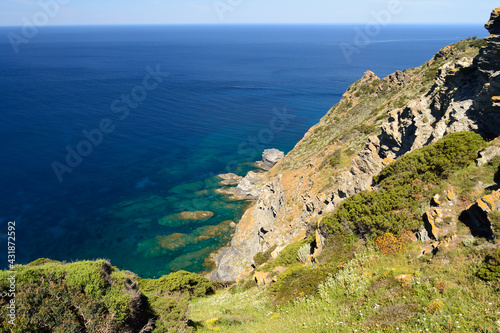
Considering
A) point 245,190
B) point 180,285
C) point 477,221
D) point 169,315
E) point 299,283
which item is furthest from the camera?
point 245,190

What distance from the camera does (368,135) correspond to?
3819cm

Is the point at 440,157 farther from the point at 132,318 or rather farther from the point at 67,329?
the point at 67,329

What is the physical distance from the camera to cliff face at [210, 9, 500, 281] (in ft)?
67.9

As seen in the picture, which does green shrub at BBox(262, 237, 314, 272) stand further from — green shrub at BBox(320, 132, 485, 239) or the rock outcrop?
the rock outcrop

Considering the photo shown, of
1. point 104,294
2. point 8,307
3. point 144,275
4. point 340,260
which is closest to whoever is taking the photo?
point 8,307

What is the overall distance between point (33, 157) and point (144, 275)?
166 ft

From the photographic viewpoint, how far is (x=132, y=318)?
1376cm

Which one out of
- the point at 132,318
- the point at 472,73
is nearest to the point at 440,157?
the point at 472,73

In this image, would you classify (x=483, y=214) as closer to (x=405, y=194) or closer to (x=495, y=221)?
(x=495, y=221)

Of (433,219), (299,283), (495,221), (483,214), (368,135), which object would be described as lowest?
(299,283)

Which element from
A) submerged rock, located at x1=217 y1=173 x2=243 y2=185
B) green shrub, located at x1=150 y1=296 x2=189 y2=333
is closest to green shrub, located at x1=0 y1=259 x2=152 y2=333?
green shrub, located at x1=150 y1=296 x2=189 y2=333

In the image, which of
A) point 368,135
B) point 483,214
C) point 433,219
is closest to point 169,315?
point 433,219

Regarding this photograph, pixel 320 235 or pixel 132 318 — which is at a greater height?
pixel 320 235

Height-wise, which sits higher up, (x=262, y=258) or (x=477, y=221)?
(x=262, y=258)
